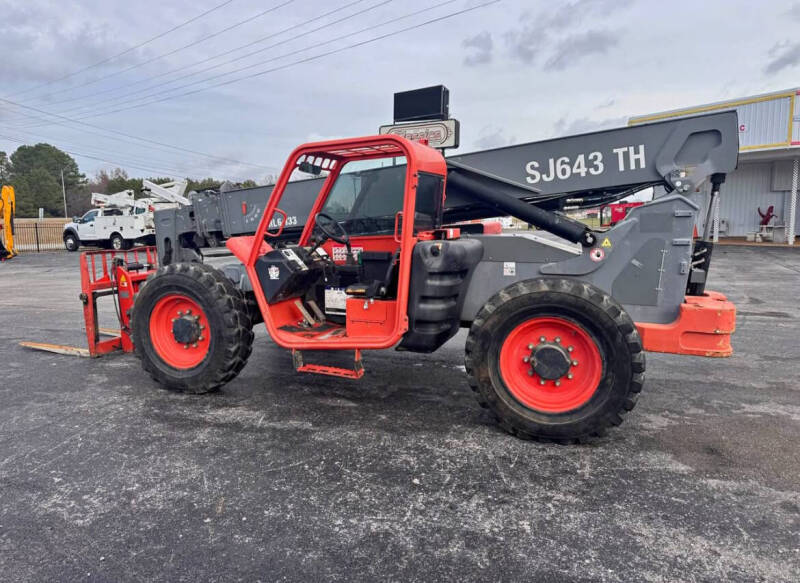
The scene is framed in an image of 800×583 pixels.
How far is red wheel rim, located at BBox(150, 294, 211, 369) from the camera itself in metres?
4.71

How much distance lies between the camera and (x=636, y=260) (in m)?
4.00

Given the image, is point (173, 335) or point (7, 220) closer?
point (173, 335)

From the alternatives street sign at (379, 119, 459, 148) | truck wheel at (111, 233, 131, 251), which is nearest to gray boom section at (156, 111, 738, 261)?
street sign at (379, 119, 459, 148)

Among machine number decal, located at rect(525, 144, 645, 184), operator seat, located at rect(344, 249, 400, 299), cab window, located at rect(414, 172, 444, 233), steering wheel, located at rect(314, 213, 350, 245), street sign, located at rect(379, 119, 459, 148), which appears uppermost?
street sign, located at rect(379, 119, 459, 148)

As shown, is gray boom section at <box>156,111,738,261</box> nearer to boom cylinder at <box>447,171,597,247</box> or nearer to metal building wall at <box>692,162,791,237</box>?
boom cylinder at <box>447,171,597,247</box>

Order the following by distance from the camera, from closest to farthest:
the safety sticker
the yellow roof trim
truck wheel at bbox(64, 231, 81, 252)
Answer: the safety sticker → the yellow roof trim → truck wheel at bbox(64, 231, 81, 252)

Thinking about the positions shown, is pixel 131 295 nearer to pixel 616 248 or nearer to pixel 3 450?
pixel 3 450

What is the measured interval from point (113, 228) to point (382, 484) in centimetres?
2575

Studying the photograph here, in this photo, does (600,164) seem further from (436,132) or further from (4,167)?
(4,167)

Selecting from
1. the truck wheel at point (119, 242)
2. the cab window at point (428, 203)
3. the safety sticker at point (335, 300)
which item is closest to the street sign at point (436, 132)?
the cab window at point (428, 203)

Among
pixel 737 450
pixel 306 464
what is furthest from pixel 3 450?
pixel 737 450

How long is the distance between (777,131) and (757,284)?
12232 mm

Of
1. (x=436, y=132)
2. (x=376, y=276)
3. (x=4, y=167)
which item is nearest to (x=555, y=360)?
(x=376, y=276)

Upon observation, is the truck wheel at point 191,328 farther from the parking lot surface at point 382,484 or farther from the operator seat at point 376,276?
the operator seat at point 376,276
